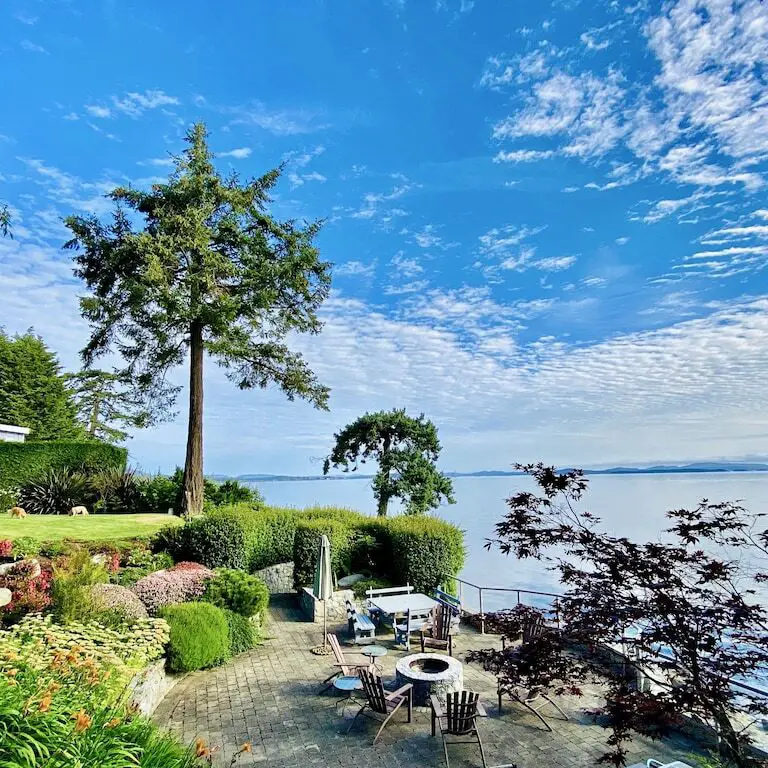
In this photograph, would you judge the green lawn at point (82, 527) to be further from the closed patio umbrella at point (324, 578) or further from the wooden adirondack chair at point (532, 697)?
the wooden adirondack chair at point (532, 697)

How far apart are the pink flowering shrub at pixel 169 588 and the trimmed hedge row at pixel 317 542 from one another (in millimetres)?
2634

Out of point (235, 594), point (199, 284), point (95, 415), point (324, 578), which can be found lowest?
point (235, 594)

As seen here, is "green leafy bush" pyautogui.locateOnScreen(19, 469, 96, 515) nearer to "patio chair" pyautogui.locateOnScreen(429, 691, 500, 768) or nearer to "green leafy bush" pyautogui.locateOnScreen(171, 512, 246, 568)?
"green leafy bush" pyautogui.locateOnScreen(171, 512, 246, 568)

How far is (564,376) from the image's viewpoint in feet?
66.0

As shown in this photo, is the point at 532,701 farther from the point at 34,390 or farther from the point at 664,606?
the point at 34,390

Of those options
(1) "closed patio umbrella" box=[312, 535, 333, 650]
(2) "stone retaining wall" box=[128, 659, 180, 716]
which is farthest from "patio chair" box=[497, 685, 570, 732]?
(2) "stone retaining wall" box=[128, 659, 180, 716]

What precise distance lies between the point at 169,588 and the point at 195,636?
1.85 m

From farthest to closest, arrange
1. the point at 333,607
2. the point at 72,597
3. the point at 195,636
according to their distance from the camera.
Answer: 1. the point at 333,607
2. the point at 195,636
3. the point at 72,597

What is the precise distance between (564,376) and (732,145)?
38.1 feet

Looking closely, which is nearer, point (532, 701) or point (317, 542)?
point (532, 701)

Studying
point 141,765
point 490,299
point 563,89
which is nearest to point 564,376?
point 490,299

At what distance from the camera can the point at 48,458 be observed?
834 inches

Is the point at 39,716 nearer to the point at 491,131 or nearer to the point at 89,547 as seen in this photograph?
the point at 89,547

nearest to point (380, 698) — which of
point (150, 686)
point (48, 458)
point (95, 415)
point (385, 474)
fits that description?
point (150, 686)
